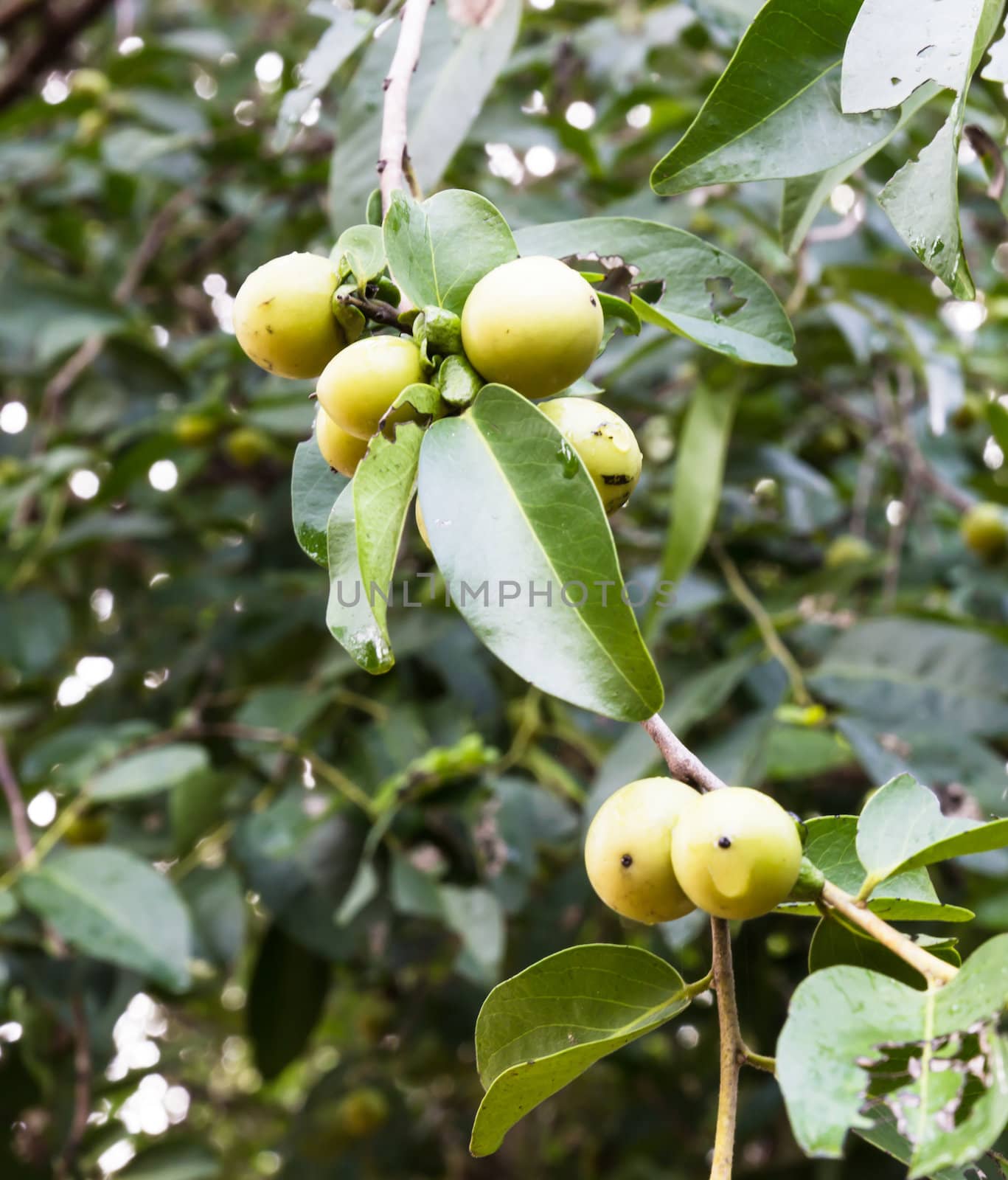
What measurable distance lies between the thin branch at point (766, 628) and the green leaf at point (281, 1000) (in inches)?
29.4

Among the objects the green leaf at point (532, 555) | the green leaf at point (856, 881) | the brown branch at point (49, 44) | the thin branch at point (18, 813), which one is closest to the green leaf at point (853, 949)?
the green leaf at point (856, 881)

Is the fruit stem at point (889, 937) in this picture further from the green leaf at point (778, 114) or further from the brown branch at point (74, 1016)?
the brown branch at point (74, 1016)

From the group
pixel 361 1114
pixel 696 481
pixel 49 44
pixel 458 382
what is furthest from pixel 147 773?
pixel 49 44

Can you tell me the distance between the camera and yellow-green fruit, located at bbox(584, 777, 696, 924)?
0.49 m

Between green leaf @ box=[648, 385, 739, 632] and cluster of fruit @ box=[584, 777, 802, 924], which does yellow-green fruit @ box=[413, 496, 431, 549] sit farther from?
green leaf @ box=[648, 385, 739, 632]

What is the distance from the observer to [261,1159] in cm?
316

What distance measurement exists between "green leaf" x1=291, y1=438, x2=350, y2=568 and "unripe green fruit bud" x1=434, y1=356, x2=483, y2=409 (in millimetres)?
114

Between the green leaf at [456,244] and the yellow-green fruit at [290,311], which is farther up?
the green leaf at [456,244]

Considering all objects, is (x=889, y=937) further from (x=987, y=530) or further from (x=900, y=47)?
(x=987, y=530)

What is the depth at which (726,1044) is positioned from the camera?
0.46m

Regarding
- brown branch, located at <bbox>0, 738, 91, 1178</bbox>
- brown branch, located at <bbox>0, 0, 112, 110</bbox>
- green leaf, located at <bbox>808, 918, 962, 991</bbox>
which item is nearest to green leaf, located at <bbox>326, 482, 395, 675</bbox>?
green leaf, located at <bbox>808, 918, 962, 991</bbox>

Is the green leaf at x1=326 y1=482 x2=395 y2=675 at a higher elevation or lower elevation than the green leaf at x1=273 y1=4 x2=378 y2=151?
lower

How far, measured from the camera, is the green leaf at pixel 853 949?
0.52 m

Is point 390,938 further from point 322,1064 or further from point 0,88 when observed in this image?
point 322,1064
